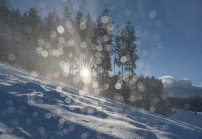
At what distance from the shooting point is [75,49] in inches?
861

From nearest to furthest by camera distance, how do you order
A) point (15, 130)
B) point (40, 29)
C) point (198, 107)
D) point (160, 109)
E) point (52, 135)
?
1. point (15, 130)
2. point (52, 135)
3. point (160, 109)
4. point (40, 29)
5. point (198, 107)

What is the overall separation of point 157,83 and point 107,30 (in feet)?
42.9

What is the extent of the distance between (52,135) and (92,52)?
1746cm

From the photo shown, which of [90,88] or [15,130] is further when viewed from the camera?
[90,88]

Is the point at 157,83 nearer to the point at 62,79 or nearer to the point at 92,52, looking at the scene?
the point at 92,52

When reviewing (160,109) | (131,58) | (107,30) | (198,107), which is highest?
(107,30)

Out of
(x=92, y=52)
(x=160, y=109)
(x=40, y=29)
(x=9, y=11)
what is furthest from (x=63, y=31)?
(x=160, y=109)

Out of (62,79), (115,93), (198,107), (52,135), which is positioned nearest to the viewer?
(52,135)

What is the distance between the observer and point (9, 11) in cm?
2144

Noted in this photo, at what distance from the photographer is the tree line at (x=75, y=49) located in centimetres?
1681

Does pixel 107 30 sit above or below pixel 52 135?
above

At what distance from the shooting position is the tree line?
1681 centimetres

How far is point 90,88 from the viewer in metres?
17.5

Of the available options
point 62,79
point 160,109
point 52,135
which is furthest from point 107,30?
point 52,135
